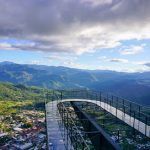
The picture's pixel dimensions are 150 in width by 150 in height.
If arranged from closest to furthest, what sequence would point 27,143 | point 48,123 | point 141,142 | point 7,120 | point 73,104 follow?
1. point 48,123
2. point 73,104
3. point 141,142
4. point 27,143
5. point 7,120

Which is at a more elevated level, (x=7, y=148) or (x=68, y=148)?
(x=68, y=148)

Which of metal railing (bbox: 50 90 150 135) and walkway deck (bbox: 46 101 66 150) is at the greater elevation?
metal railing (bbox: 50 90 150 135)

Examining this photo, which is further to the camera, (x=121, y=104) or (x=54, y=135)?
(x=121, y=104)

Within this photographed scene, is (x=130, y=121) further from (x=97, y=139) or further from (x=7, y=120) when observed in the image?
(x=7, y=120)

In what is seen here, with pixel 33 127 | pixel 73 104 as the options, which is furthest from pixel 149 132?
pixel 33 127

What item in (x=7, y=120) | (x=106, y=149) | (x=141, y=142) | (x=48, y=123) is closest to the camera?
(x=106, y=149)

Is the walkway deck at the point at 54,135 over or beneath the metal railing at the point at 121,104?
beneath

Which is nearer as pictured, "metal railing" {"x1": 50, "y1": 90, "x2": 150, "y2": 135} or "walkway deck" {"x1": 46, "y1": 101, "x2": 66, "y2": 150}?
"walkway deck" {"x1": 46, "y1": 101, "x2": 66, "y2": 150}

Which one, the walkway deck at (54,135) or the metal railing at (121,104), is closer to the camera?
the walkway deck at (54,135)

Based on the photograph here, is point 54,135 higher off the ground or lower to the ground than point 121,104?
lower

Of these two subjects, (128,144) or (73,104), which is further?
(128,144)
